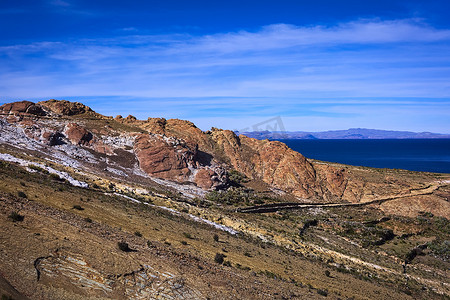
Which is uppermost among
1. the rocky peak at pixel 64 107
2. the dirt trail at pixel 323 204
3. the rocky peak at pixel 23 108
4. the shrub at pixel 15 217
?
the rocky peak at pixel 64 107

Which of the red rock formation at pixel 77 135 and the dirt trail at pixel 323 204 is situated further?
the red rock formation at pixel 77 135

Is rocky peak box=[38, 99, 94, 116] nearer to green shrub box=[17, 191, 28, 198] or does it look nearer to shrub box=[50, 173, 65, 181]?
shrub box=[50, 173, 65, 181]

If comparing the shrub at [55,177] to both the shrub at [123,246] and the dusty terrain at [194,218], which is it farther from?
the shrub at [123,246]

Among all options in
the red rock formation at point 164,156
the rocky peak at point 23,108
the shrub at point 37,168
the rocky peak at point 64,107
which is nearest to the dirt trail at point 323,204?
the red rock formation at point 164,156

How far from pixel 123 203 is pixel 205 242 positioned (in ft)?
28.2

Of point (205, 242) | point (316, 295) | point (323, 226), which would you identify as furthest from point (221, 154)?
point (316, 295)

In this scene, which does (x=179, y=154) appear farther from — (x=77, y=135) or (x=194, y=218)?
(x=194, y=218)

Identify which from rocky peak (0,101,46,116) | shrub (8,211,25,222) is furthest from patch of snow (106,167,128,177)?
shrub (8,211,25,222)

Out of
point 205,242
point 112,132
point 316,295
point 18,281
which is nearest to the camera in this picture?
point 18,281

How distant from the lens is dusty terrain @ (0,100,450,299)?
13.6m

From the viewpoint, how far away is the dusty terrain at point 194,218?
13.6 m

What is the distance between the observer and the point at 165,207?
95.1ft

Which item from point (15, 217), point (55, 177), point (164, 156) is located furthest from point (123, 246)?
point (164, 156)

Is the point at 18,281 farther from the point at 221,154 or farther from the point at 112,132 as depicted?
the point at 221,154
